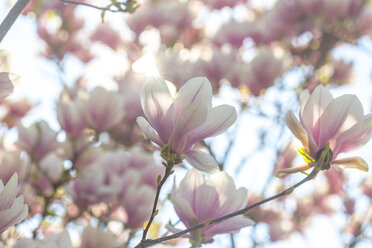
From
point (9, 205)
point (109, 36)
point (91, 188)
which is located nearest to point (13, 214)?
point (9, 205)

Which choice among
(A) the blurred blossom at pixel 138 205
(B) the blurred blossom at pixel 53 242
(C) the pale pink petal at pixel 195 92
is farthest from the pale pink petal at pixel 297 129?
(A) the blurred blossom at pixel 138 205

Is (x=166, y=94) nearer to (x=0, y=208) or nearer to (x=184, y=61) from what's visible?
(x=0, y=208)

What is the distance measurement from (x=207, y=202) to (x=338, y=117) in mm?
199

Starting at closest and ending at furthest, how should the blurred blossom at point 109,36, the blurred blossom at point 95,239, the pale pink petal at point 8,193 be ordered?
the pale pink petal at point 8,193 → the blurred blossom at point 95,239 → the blurred blossom at point 109,36

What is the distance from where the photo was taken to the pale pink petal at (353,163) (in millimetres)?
557

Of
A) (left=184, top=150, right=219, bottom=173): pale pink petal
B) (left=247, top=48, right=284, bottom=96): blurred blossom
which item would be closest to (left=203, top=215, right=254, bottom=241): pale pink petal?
(left=184, top=150, right=219, bottom=173): pale pink petal

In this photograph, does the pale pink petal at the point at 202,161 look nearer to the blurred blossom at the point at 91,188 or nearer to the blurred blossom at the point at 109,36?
the blurred blossom at the point at 91,188

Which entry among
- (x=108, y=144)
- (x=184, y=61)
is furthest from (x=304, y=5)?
(x=108, y=144)

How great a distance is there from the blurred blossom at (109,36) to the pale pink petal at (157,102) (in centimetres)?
139

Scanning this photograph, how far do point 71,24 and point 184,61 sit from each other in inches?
26.2

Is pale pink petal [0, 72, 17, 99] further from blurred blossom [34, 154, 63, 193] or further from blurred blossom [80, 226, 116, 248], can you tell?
blurred blossom [34, 154, 63, 193]

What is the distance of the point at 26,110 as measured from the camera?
141 centimetres

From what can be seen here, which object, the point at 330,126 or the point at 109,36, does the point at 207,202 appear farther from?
the point at 109,36

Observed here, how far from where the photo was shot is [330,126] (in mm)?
566
